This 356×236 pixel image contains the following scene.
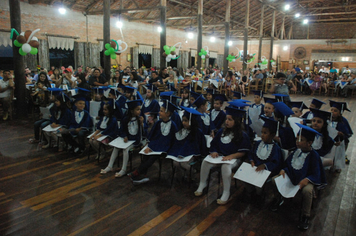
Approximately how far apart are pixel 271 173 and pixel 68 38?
12187 millimetres

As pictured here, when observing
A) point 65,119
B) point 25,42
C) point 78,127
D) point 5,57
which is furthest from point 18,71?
point 5,57

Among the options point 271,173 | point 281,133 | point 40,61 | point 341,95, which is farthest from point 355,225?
point 341,95

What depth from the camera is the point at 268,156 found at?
10.2 ft

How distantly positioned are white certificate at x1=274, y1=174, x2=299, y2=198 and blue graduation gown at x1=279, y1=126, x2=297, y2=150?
52 cm

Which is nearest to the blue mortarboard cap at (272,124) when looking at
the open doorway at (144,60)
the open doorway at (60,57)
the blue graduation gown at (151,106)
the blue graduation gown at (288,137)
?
the blue graduation gown at (288,137)

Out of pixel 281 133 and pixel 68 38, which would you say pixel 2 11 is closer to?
→ pixel 68 38

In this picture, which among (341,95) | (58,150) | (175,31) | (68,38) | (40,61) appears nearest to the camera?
(58,150)

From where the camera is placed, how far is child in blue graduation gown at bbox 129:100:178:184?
3.64 meters

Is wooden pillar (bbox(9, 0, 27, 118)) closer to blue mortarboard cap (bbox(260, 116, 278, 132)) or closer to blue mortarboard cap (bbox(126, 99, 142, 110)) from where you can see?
blue mortarboard cap (bbox(126, 99, 142, 110))

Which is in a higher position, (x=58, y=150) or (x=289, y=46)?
(x=289, y=46)

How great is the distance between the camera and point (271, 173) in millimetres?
3064

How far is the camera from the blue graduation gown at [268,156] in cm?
305

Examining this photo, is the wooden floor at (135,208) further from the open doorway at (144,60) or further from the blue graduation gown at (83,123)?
the open doorway at (144,60)

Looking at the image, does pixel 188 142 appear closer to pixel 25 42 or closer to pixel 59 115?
pixel 59 115
